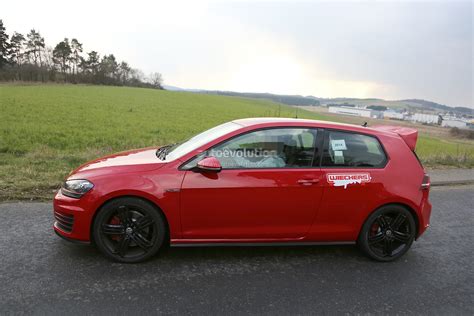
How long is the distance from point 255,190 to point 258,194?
0.05m

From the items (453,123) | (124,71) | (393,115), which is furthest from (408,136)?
(124,71)

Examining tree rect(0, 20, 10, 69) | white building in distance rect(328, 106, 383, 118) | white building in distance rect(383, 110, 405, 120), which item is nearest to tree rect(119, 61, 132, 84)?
tree rect(0, 20, 10, 69)

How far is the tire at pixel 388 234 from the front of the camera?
393cm

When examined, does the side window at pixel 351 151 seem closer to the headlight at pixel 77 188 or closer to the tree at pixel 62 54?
the headlight at pixel 77 188

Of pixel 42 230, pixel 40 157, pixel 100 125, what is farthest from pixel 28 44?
pixel 42 230

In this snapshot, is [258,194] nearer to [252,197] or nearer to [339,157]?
[252,197]

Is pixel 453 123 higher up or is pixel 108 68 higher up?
pixel 108 68

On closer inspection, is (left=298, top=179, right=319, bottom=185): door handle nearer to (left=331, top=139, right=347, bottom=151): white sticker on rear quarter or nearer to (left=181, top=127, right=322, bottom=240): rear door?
(left=181, top=127, right=322, bottom=240): rear door

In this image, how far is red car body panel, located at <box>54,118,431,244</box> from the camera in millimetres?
3482

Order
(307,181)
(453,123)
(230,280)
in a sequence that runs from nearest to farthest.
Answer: (230,280) → (307,181) → (453,123)

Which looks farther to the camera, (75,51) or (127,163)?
(75,51)

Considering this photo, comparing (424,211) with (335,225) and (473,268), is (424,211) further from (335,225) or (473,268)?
(335,225)

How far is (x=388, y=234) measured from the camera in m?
3.97

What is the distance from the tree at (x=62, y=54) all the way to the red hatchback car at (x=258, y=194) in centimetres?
8142
